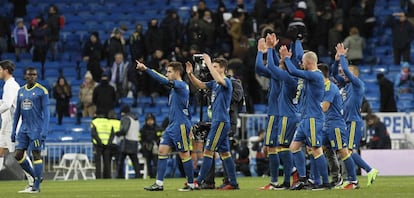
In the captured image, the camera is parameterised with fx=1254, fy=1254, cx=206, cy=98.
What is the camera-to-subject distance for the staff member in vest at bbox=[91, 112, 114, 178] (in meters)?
34.4

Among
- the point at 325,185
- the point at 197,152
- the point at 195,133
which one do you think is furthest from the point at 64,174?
the point at 325,185

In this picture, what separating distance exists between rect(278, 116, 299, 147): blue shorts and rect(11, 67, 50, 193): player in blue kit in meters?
4.33

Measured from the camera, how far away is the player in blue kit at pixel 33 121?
2308 cm

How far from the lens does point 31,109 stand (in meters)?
23.3

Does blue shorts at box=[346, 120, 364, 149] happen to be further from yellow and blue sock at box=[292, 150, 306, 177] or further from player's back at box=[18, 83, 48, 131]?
player's back at box=[18, 83, 48, 131]

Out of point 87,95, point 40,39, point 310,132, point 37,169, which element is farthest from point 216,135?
point 40,39

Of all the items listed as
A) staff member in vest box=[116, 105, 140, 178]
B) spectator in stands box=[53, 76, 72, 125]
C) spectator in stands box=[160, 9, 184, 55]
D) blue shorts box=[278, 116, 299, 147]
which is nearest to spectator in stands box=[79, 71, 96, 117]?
spectator in stands box=[53, 76, 72, 125]

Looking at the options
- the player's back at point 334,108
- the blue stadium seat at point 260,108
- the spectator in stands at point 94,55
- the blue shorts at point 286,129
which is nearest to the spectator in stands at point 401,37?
the blue stadium seat at point 260,108

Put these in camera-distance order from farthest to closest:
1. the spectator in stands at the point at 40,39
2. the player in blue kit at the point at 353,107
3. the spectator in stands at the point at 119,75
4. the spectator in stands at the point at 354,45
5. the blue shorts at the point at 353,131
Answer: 1. the spectator in stands at the point at 40,39
2. the spectator in stands at the point at 119,75
3. the spectator in stands at the point at 354,45
4. the blue shorts at the point at 353,131
5. the player in blue kit at the point at 353,107

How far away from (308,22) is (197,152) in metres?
8.38

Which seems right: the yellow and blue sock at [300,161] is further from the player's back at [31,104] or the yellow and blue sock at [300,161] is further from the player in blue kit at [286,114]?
the player's back at [31,104]

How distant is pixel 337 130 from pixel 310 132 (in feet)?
3.89

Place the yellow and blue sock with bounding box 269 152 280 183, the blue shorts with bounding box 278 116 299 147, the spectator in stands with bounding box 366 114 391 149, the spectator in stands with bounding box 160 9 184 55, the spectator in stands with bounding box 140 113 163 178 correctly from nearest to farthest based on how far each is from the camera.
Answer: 1. the blue shorts with bounding box 278 116 299 147
2. the yellow and blue sock with bounding box 269 152 280 183
3. the spectator in stands with bounding box 366 114 391 149
4. the spectator in stands with bounding box 140 113 163 178
5. the spectator in stands with bounding box 160 9 184 55

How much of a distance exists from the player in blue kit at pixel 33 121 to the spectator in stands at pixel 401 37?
1834 centimetres
